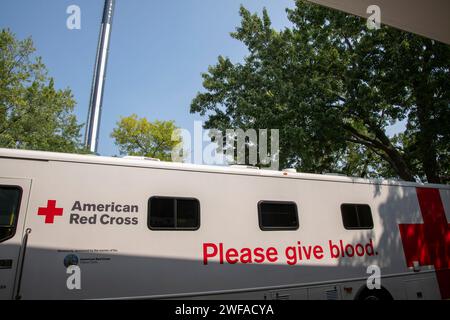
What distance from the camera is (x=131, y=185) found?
5293 mm

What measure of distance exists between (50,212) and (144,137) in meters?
29.2

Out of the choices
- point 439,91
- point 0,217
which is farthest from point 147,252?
point 439,91

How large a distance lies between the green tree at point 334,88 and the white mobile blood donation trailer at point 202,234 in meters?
7.10

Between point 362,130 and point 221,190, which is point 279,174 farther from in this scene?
point 362,130

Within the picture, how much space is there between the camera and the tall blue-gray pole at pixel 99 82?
166ft

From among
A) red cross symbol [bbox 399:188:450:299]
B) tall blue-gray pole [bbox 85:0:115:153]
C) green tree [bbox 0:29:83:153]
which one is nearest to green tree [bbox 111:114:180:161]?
green tree [bbox 0:29:83:153]

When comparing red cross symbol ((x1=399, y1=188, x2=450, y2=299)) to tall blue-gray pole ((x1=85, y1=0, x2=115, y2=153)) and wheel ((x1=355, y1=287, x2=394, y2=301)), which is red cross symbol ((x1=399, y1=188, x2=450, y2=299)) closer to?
wheel ((x1=355, y1=287, x2=394, y2=301))

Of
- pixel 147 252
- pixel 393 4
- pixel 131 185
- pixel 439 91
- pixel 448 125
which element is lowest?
pixel 147 252

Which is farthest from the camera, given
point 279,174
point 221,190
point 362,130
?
point 362,130

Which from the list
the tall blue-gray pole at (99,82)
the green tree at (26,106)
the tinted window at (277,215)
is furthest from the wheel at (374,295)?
the tall blue-gray pole at (99,82)

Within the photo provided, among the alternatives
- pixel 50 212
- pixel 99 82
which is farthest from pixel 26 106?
pixel 99 82

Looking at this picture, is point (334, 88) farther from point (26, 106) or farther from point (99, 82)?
point (99, 82)

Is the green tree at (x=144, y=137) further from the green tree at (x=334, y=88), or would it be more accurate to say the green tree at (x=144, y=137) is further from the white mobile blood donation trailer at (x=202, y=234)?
the white mobile blood donation trailer at (x=202, y=234)

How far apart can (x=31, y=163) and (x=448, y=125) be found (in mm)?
13952
